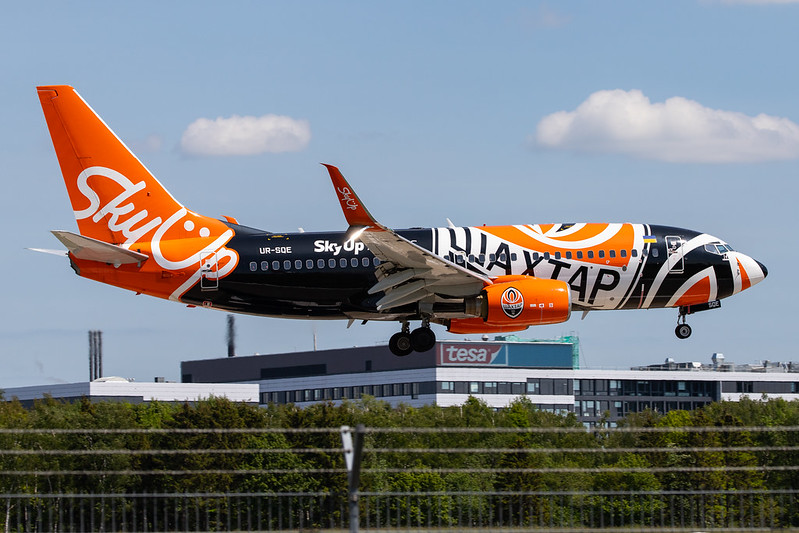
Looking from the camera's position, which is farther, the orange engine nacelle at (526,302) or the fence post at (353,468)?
the orange engine nacelle at (526,302)

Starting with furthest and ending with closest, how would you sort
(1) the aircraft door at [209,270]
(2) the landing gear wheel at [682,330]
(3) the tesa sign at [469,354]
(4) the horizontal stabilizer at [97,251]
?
(3) the tesa sign at [469,354] → (2) the landing gear wheel at [682,330] → (1) the aircraft door at [209,270] → (4) the horizontal stabilizer at [97,251]

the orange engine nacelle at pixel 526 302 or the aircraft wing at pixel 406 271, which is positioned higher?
the aircraft wing at pixel 406 271

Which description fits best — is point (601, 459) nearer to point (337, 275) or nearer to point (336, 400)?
point (337, 275)

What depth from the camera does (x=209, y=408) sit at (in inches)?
4151

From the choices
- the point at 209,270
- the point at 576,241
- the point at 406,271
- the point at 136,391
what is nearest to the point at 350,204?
the point at 406,271

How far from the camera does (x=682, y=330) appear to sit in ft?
175

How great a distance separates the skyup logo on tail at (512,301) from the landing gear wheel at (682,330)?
9377 millimetres

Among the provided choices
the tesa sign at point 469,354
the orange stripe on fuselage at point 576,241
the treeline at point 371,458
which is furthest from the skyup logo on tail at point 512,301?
the tesa sign at point 469,354

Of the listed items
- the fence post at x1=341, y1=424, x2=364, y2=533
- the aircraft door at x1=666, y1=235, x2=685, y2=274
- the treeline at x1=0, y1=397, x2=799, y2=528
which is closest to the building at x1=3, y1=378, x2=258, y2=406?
the treeline at x1=0, y1=397, x2=799, y2=528

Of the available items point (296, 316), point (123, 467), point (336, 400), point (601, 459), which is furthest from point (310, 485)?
point (336, 400)

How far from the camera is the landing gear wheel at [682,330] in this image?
5316cm

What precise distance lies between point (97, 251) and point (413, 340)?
1317cm

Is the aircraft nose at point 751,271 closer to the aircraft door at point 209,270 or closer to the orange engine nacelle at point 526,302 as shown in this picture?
the orange engine nacelle at point 526,302

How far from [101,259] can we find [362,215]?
1145cm
